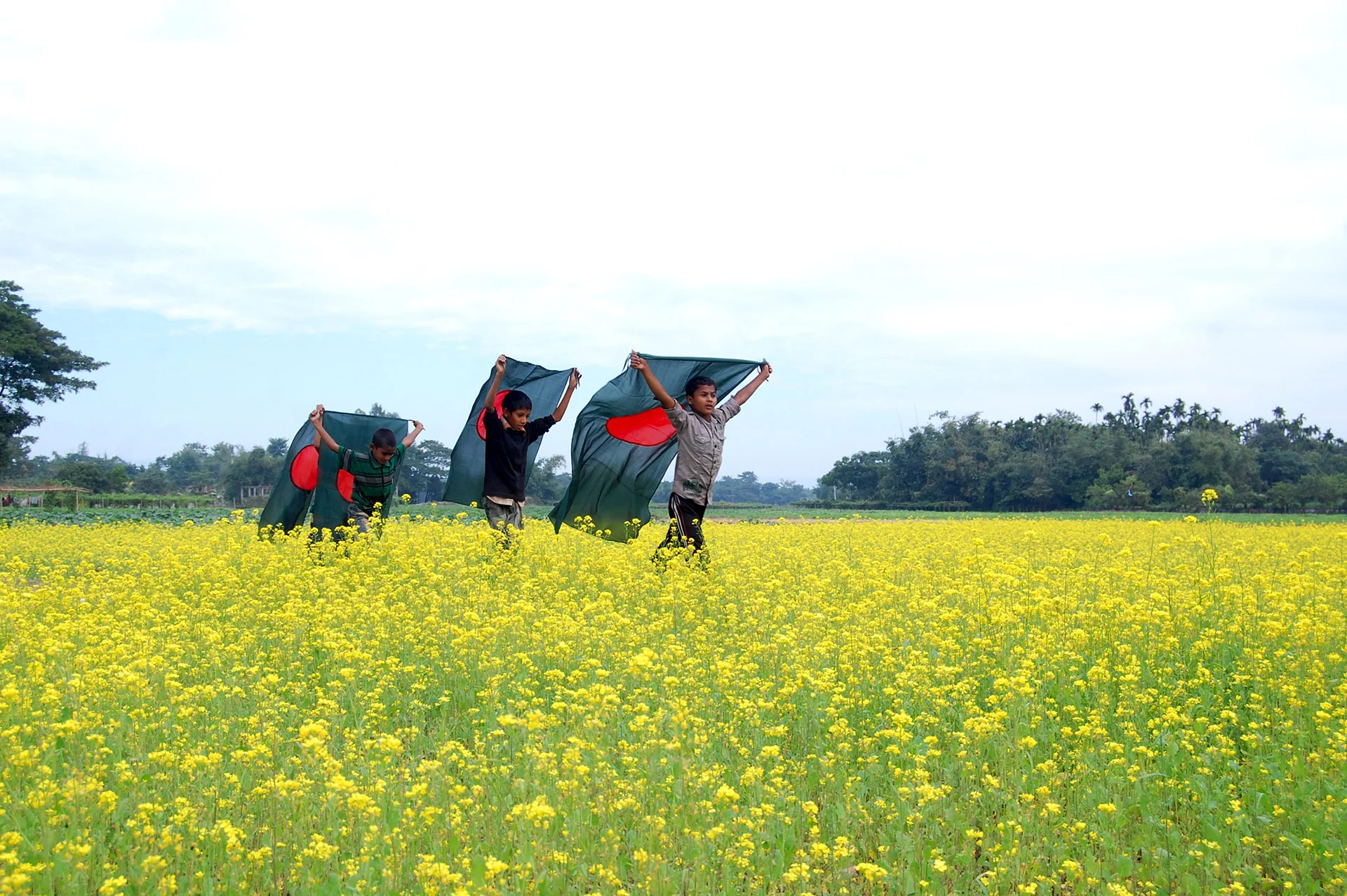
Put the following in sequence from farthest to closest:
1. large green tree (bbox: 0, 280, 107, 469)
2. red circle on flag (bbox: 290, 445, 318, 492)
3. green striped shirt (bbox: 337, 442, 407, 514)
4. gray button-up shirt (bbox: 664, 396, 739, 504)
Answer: large green tree (bbox: 0, 280, 107, 469)
red circle on flag (bbox: 290, 445, 318, 492)
green striped shirt (bbox: 337, 442, 407, 514)
gray button-up shirt (bbox: 664, 396, 739, 504)

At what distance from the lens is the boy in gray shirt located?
862 centimetres

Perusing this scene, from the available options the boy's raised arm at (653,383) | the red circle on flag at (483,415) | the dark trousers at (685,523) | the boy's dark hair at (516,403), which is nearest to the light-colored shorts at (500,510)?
the boy's dark hair at (516,403)

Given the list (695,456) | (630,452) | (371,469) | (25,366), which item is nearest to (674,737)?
(695,456)

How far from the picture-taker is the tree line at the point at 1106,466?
192ft

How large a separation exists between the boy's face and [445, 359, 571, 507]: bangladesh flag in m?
2.63

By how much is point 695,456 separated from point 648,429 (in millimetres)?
2082

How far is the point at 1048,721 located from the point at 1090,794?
100cm

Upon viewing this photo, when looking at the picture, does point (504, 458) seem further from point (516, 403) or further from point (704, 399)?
point (704, 399)

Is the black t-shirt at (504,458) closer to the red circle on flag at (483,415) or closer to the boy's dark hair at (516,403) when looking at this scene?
the boy's dark hair at (516,403)

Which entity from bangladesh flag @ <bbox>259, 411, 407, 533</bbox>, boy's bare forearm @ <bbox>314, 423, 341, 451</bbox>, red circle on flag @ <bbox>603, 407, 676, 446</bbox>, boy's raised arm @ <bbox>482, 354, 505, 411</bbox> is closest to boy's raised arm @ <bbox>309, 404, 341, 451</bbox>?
boy's bare forearm @ <bbox>314, 423, 341, 451</bbox>

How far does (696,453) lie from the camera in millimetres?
8625

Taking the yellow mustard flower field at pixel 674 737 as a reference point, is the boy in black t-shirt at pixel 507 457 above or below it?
above

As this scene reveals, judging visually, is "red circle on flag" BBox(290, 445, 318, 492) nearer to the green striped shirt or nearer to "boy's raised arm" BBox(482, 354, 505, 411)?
the green striped shirt

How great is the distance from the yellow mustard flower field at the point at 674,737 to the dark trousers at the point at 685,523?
22.6 inches
